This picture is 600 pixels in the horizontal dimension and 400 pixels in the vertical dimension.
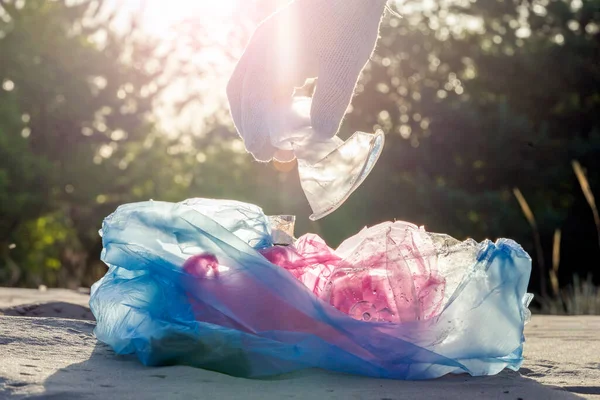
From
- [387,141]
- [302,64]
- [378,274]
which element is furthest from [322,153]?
[387,141]

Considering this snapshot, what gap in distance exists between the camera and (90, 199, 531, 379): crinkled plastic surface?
233 cm

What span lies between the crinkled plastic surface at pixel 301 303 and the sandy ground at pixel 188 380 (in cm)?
7

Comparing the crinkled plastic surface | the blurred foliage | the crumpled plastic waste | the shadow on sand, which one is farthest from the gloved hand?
the blurred foliage

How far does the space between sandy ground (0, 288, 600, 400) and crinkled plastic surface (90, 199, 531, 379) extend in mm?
69

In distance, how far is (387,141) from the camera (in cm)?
1407

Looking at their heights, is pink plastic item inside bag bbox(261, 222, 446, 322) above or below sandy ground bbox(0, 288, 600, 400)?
above

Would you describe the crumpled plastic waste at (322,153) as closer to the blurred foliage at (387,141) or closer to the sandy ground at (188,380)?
the sandy ground at (188,380)

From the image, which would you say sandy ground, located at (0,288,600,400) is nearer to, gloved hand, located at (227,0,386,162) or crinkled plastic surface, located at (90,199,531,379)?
crinkled plastic surface, located at (90,199,531,379)

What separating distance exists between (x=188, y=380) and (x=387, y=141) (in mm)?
12216

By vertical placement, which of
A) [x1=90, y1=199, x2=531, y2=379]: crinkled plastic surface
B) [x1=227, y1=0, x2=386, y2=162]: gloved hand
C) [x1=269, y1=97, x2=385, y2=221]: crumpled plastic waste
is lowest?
[x1=90, y1=199, x2=531, y2=379]: crinkled plastic surface

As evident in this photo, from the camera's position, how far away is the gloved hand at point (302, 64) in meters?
2.27

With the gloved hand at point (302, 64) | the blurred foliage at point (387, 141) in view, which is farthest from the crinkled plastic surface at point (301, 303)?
the blurred foliage at point (387, 141)

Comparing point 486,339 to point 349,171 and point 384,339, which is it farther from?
point 349,171

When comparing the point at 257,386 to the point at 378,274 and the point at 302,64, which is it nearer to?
the point at 378,274
